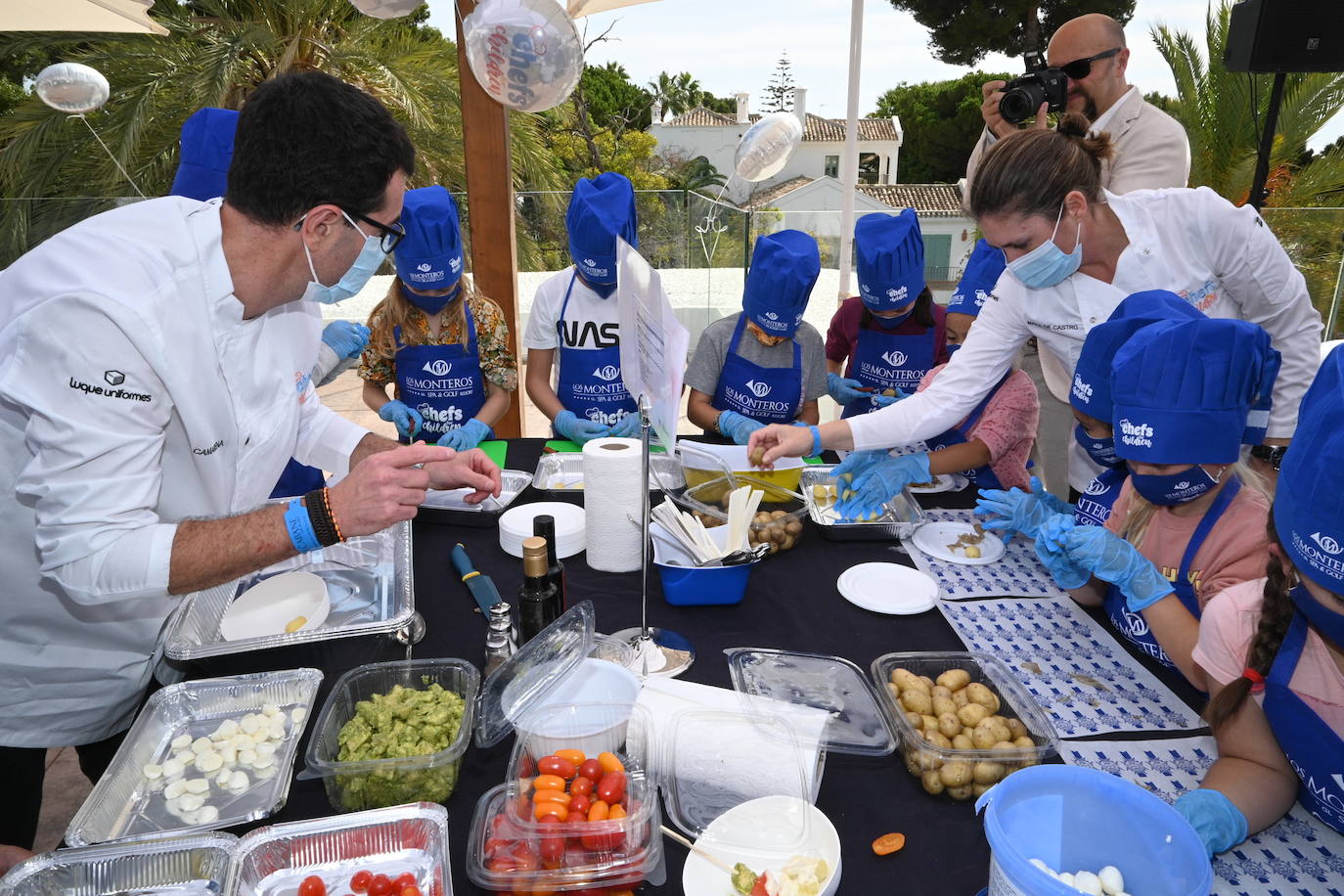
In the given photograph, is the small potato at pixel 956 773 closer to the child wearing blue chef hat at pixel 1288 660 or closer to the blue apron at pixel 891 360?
the child wearing blue chef hat at pixel 1288 660

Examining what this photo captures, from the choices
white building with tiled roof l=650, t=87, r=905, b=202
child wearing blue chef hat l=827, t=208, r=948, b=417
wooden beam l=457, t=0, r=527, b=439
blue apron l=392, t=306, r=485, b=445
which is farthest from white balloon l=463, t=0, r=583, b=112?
white building with tiled roof l=650, t=87, r=905, b=202

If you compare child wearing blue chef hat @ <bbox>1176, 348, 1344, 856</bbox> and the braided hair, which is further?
the braided hair

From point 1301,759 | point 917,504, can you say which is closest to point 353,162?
point 917,504

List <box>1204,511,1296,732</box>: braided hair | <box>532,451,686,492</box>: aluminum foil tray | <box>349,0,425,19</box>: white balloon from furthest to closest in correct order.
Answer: <box>349,0,425,19</box>: white balloon, <box>532,451,686,492</box>: aluminum foil tray, <box>1204,511,1296,732</box>: braided hair

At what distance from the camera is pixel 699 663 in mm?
1740

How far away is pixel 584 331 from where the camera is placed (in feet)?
11.5

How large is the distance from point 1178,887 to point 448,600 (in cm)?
155

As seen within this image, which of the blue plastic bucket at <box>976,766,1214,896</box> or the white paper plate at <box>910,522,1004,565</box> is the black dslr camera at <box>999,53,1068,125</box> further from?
the blue plastic bucket at <box>976,766,1214,896</box>

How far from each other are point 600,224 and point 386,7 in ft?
5.83

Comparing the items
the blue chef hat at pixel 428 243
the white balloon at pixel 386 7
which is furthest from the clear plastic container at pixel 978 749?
the white balloon at pixel 386 7

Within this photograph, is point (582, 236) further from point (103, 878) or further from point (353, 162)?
point (103, 878)

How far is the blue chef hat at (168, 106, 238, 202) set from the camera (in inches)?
112

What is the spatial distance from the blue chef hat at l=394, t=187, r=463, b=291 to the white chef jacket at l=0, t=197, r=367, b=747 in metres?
1.04

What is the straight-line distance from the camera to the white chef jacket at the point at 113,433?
143 centimetres
